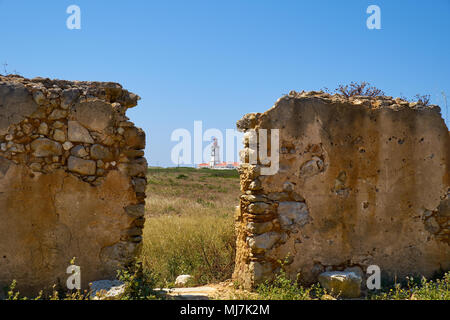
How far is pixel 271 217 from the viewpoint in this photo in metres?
4.67

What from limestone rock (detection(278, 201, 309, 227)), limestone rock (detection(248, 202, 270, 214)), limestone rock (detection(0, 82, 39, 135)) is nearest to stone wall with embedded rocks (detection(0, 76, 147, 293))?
limestone rock (detection(0, 82, 39, 135))

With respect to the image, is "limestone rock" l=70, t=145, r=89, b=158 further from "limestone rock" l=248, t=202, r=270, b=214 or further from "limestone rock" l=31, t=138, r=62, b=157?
"limestone rock" l=248, t=202, r=270, b=214

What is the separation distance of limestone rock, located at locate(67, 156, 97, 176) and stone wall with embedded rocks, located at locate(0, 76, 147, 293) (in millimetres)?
11

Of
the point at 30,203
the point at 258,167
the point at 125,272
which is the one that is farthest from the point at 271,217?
the point at 30,203

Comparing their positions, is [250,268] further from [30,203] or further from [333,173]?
[30,203]

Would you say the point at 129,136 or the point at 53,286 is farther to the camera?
the point at 129,136

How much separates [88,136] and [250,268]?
240 centimetres

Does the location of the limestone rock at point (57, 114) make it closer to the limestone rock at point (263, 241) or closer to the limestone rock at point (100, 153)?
the limestone rock at point (100, 153)

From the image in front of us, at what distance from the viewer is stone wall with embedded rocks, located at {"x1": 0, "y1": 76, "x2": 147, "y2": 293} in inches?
156

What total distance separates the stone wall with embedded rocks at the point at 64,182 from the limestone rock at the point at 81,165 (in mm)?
11

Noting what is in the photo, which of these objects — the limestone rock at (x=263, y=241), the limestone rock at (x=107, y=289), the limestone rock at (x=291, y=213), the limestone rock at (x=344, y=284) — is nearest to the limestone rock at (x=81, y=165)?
the limestone rock at (x=107, y=289)

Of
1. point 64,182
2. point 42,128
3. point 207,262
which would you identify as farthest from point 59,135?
point 207,262

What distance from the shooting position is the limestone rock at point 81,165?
4125 millimetres
